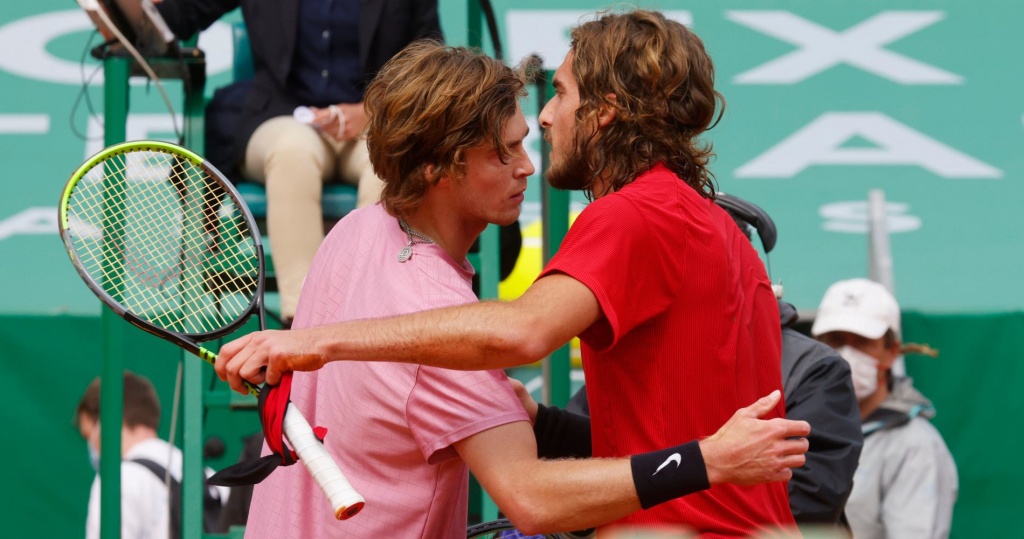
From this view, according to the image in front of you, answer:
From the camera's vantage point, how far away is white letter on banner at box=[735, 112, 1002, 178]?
20.6 feet

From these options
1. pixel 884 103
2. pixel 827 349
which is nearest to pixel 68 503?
pixel 827 349

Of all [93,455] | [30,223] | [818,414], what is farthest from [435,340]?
[30,223]

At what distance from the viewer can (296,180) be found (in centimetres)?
416

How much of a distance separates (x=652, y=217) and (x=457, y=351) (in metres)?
0.40

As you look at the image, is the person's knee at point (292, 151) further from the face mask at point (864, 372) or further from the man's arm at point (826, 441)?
the face mask at point (864, 372)

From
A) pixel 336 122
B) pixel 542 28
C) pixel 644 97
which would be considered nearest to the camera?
pixel 644 97

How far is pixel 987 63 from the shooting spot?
6.45m

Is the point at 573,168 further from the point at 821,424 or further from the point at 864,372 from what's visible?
the point at 864,372

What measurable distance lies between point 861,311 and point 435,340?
12.0 feet

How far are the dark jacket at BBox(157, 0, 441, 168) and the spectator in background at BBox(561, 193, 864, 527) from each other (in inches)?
55.4

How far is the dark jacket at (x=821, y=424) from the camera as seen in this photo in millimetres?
3508

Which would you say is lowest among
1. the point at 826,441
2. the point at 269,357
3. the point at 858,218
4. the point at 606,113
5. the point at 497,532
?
the point at 858,218

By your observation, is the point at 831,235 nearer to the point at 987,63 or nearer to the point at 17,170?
the point at 987,63

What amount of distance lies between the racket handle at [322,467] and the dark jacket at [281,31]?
8.02ft
